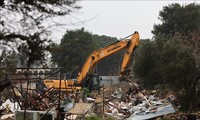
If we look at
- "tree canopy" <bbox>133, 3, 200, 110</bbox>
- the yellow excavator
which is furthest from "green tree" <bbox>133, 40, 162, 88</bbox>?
the yellow excavator

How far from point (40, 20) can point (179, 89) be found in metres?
19.8

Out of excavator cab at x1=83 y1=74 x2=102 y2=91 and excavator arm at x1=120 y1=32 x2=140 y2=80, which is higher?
excavator arm at x1=120 y1=32 x2=140 y2=80

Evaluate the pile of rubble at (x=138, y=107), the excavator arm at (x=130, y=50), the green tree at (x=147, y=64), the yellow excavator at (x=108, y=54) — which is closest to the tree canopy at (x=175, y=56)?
the green tree at (x=147, y=64)

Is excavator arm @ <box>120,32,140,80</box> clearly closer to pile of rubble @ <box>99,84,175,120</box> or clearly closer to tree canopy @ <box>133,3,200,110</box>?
pile of rubble @ <box>99,84,175,120</box>

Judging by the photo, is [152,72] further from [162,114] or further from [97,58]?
[162,114]

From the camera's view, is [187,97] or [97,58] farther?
[97,58]

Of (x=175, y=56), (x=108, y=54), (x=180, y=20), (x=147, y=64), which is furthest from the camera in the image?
(x=180, y=20)

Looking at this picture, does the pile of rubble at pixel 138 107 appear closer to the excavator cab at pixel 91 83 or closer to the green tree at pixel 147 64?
the excavator cab at pixel 91 83

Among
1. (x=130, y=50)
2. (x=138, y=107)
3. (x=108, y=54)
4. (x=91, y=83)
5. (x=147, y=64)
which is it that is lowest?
(x=138, y=107)

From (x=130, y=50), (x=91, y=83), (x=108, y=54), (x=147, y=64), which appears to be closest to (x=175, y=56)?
(x=130, y=50)

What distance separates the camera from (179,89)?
24.4 metres

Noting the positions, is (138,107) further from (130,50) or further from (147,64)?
(147,64)

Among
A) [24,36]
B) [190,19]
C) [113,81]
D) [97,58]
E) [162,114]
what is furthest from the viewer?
[190,19]

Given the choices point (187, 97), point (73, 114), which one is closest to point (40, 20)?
point (73, 114)
